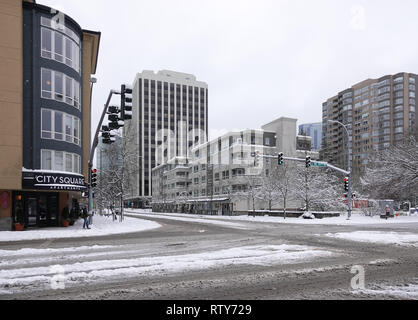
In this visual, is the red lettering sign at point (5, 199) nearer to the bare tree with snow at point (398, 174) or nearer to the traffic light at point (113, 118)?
the traffic light at point (113, 118)

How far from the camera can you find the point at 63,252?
11.7m

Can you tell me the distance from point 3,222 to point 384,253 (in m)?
22.6

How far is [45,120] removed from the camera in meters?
25.0

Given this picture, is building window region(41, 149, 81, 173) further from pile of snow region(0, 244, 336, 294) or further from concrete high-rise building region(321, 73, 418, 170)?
concrete high-rise building region(321, 73, 418, 170)

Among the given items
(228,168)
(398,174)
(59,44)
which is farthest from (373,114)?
(59,44)

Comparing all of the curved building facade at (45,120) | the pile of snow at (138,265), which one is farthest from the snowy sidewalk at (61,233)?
the pile of snow at (138,265)

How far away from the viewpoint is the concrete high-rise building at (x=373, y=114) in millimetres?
124312

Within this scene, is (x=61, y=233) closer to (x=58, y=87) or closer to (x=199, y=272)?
(x=58, y=87)

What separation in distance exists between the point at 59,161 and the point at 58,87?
581 cm

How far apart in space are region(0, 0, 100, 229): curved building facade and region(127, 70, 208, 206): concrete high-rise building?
379ft

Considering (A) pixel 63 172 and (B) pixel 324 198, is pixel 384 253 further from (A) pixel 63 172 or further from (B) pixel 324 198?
(B) pixel 324 198

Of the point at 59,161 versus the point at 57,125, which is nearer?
the point at 59,161
